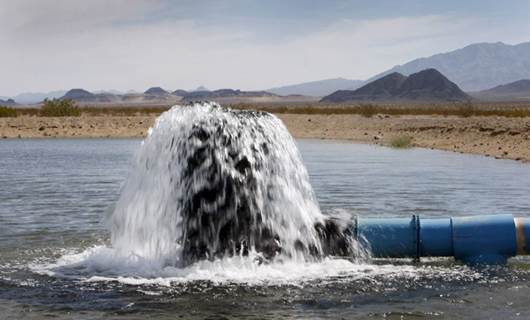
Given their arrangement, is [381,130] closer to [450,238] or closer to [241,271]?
[450,238]

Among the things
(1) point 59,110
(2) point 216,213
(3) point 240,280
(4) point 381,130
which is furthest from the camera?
(1) point 59,110

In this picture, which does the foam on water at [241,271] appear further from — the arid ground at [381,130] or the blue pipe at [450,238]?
the arid ground at [381,130]

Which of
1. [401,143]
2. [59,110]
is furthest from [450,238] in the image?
[59,110]

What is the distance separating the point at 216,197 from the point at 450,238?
3.03m

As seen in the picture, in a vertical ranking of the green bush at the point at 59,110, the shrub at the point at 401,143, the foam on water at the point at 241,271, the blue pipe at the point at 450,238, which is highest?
the green bush at the point at 59,110

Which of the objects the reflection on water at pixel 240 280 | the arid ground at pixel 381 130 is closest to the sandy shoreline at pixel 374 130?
the arid ground at pixel 381 130

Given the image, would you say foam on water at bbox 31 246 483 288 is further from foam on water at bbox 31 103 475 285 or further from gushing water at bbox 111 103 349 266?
gushing water at bbox 111 103 349 266

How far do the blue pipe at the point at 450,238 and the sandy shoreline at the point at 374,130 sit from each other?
19.5 metres

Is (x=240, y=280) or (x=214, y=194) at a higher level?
(x=214, y=194)

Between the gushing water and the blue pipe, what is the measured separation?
500mm

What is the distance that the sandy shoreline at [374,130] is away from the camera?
33500 mm

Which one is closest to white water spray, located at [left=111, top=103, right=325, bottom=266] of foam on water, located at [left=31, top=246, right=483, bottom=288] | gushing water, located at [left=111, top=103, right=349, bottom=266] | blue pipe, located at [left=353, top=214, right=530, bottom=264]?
gushing water, located at [left=111, top=103, right=349, bottom=266]

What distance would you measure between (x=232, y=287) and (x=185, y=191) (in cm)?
200

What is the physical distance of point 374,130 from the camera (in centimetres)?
4522
